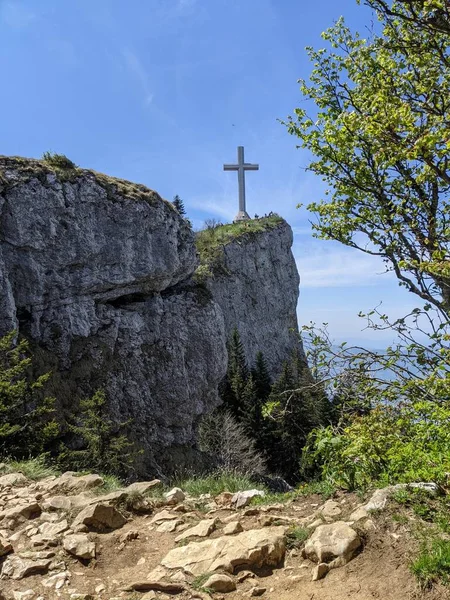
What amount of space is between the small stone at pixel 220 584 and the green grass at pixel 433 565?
4.93 ft

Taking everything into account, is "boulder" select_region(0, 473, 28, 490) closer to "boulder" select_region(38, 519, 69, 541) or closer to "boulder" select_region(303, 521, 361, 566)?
"boulder" select_region(38, 519, 69, 541)

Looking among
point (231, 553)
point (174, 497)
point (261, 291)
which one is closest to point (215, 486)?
point (174, 497)

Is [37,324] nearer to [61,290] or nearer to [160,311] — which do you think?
[61,290]

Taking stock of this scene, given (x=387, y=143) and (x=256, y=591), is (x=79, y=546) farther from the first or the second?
(x=387, y=143)

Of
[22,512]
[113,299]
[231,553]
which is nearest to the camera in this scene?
[231,553]

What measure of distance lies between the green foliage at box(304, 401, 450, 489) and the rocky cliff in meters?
18.4

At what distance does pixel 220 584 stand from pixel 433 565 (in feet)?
5.70

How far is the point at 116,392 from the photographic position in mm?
23828

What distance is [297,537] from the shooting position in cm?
405

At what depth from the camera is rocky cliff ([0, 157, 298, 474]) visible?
21344 mm

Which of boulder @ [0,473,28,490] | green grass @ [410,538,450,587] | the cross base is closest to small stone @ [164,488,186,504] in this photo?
boulder @ [0,473,28,490]

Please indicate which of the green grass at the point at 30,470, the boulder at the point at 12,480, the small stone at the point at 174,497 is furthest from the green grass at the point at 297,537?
the green grass at the point at 30,470

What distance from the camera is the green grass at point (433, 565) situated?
3.08 metres

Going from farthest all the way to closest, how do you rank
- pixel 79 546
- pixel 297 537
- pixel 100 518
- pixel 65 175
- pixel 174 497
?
1. pixel 65 175
2. pixel 174 497
3. pixel 100 518
4. pixel 79 546
5. pixel 297 537
